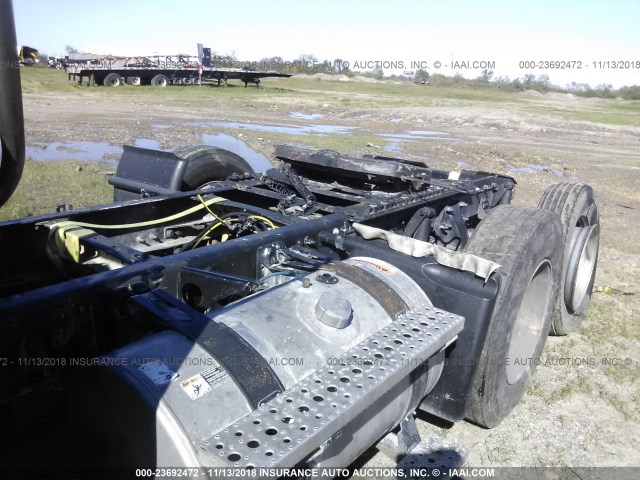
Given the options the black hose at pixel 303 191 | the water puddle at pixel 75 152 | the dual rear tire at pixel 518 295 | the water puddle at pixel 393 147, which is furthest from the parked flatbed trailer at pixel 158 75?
the dual rear tire at pixel 518 295

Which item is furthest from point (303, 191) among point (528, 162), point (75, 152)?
point (528, 162)

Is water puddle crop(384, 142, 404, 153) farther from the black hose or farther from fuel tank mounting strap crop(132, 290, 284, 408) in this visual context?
fuel tank mounting strap crop(132, 290, 284, 408)

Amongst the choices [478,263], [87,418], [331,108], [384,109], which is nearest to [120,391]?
[87,418]

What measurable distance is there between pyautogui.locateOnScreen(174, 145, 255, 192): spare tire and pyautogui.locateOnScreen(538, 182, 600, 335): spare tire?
98.6 inches

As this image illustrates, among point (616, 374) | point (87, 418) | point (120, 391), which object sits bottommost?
point (616, 374)

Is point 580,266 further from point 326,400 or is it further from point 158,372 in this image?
point 158,372

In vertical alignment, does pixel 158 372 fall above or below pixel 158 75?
below

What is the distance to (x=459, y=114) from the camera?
27297mm

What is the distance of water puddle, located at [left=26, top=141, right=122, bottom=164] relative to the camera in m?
9.71

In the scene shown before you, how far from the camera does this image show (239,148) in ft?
37.8

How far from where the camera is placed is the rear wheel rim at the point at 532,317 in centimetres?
314

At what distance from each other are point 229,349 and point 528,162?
13452mm

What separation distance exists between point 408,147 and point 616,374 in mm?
11071

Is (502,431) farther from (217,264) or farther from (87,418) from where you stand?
(87,418)
